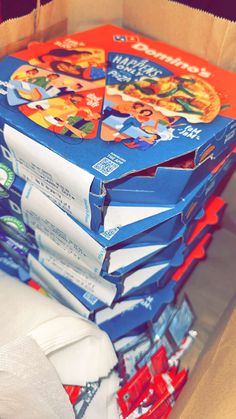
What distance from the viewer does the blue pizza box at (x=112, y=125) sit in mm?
533

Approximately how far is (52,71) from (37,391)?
1.41ft

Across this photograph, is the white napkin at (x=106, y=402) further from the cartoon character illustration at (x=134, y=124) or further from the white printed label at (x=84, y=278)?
the cartoon character illustration at (x=134, y=124)

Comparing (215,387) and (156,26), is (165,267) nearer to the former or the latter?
(215,387)

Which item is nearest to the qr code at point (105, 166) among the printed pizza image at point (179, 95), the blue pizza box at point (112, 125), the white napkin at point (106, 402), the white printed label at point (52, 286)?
the blue pizza box at point (112, 125)

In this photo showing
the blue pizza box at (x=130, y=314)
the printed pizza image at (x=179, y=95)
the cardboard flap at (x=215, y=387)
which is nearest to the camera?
the cardboard flap at (x=215, y=387)

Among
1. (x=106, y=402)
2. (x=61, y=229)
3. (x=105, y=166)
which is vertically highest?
(x=105, y=166)

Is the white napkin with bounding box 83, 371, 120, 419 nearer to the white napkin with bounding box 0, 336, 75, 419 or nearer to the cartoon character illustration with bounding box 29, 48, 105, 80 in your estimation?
the white napkin with bounding box 0, 336, 75, 419

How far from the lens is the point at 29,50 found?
2.28 ft

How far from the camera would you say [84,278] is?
672 millimetres

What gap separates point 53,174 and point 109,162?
70 mm

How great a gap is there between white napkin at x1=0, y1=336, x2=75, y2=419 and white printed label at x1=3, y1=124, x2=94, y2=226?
0.17 m

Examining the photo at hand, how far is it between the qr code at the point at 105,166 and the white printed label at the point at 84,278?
18 cm

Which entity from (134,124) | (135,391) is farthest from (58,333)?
(134,124)

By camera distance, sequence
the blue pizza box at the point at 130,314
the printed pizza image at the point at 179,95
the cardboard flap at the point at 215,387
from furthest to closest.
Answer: the blue pizza box at the point at 130,314 < the printed pizza image at the point at 179,95 < the cardboard flap at the point at 215,387
